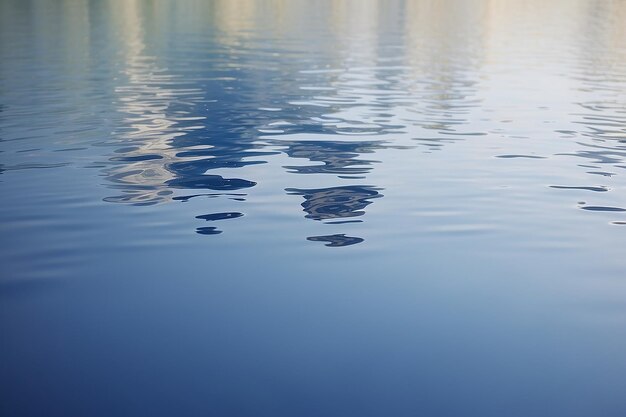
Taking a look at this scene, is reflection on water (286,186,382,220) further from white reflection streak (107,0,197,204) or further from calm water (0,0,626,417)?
white reflection streak (107,0,197,204)

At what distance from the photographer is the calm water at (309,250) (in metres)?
8.21

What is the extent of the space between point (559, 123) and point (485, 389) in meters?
17.0

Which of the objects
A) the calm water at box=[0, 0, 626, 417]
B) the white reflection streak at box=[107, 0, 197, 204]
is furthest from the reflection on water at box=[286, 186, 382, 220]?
the white reflection streak at box=[107, 0, 197, 204]

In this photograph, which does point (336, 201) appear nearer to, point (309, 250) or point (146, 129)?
point (309, 250)

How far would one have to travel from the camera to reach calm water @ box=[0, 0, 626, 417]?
8.21 meters

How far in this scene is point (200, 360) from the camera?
28.4 feet

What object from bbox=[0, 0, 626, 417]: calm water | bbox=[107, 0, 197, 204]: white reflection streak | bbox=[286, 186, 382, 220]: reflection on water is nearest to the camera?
bbox=[0, 0, 626, 417]: calm water

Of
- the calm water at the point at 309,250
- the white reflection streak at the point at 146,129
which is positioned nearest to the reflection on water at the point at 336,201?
the calm water at the point at 309,250

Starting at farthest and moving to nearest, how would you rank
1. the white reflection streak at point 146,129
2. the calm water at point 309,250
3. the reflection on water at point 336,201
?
the white reflection streak at point 146,129
the reflection on water at point 336,201
the calm water at point 309,250

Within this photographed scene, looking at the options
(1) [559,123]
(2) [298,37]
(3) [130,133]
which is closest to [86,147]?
(3) [130,133]

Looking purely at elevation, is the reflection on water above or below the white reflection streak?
below

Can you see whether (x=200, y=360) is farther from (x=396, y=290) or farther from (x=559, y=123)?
(x=559, y=123)

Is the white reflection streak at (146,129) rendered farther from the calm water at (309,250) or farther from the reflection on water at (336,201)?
the reflection on water at (336,201)

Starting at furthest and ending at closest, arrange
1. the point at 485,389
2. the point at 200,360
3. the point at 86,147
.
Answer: the point at 86,147
the point at 200,360
the point at 485,389
